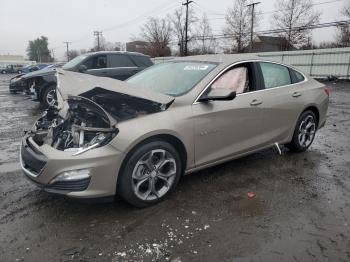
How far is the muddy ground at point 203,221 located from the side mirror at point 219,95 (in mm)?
1096

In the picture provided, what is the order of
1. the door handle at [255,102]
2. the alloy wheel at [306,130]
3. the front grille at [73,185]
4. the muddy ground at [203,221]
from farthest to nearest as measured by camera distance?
1. the alloy wheel at [306,130]
2. the door handle at [255,102]
3. the front grille at [73,185]
4. the muddy ground at [203,221]

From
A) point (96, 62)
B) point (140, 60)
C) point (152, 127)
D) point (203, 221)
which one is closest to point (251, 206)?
point (203, 221)

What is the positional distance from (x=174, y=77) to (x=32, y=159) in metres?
1.98

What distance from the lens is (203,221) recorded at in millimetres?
3227

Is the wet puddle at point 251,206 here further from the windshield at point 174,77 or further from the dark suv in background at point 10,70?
the dark suv in background at point 10,70

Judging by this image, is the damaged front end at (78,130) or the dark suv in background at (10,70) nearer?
the damaged front end at (78,130)

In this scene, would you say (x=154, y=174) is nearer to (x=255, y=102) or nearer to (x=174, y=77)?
(x=174, y=77)

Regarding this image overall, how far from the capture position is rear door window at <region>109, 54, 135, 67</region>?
10.5 meters

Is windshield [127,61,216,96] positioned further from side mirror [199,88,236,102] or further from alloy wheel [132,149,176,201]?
alloy wheel [132,149,176,201]

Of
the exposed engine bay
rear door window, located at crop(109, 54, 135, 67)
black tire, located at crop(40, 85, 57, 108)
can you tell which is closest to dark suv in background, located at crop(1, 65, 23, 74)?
black tire, located at crop(40, 85, 57, 108)

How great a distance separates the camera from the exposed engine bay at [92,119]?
315cm

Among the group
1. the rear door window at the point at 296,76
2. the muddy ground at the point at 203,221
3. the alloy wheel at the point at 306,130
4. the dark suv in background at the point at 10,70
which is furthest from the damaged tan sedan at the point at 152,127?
the dark suv in background at the point at 10,70

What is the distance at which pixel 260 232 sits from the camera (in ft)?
10.0

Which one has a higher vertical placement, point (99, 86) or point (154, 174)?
point (99, 86)
